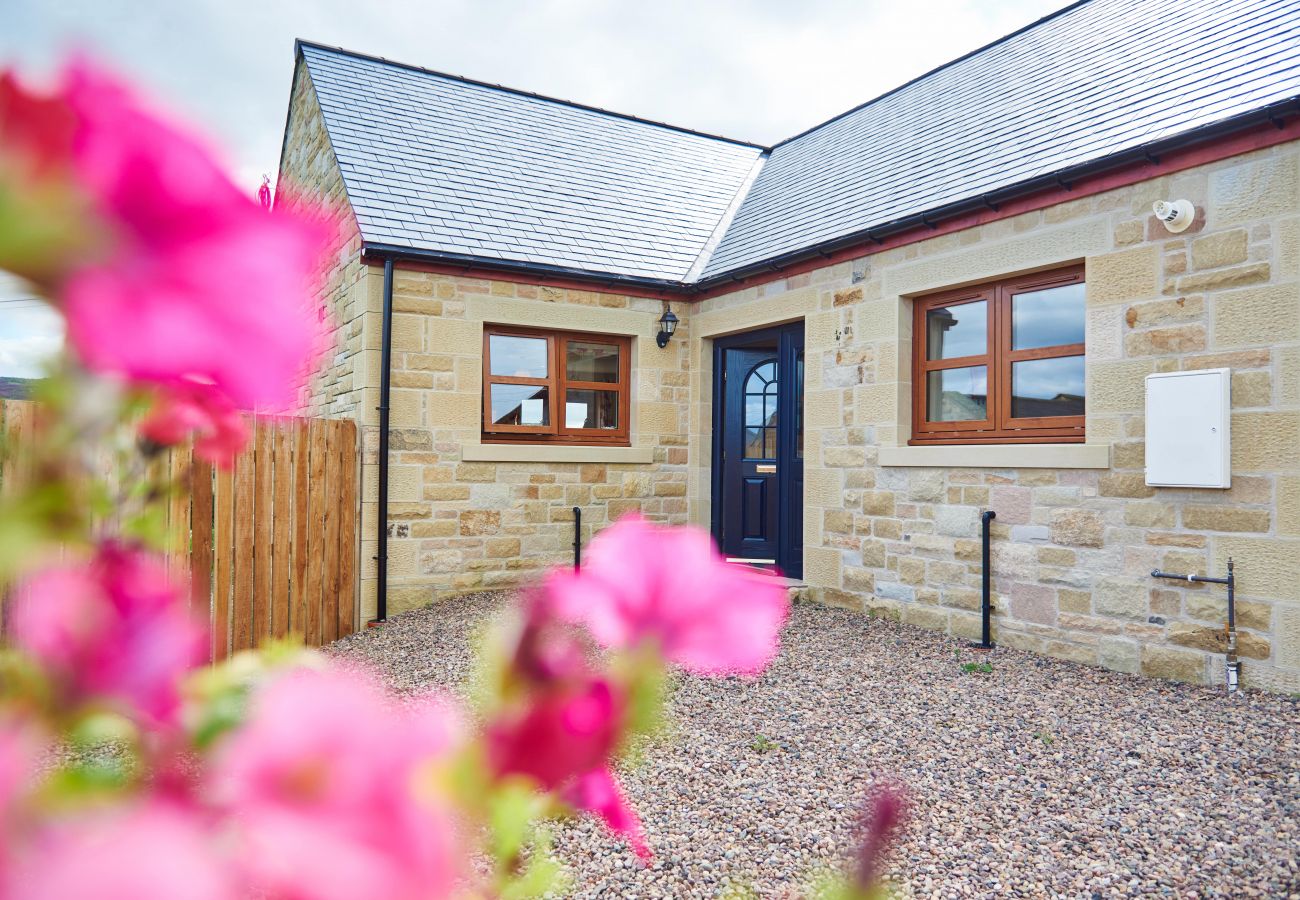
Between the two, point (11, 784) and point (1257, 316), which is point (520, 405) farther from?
point (11, 784)

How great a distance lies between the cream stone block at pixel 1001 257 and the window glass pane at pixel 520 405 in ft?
11.2

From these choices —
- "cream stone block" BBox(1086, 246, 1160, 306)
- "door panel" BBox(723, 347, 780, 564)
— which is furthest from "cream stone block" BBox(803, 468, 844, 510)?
"cream stone block" BBox(1086, 246, 1160, 306)

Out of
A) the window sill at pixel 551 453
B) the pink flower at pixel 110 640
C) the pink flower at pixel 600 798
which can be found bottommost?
the pink flower at pixel 600 798

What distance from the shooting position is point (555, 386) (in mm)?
8086

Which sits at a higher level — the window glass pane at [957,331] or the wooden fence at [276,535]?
the window glass pane at [957,331]

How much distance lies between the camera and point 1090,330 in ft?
17.8

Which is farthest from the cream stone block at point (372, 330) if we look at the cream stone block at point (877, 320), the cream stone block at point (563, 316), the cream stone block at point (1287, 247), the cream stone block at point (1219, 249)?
the cream stone block at point (1287, 247)

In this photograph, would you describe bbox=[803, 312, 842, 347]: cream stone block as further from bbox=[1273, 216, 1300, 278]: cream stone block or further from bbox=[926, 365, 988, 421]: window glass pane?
bbox=[1273, 216, 1300, 278]: cream stone block

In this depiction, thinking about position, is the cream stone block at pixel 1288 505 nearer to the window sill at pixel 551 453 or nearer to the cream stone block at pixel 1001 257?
the cream stone block at pixel 1001 257

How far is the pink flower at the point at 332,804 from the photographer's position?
218 millimetres

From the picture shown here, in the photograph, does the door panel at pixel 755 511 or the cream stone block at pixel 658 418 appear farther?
the cream stone block at pixel 658 418

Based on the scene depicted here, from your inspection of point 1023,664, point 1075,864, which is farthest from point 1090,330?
point 1075,864

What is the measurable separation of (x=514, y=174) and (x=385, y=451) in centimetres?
381

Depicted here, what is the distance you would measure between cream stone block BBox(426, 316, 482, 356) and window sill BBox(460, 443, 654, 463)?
884 mm
